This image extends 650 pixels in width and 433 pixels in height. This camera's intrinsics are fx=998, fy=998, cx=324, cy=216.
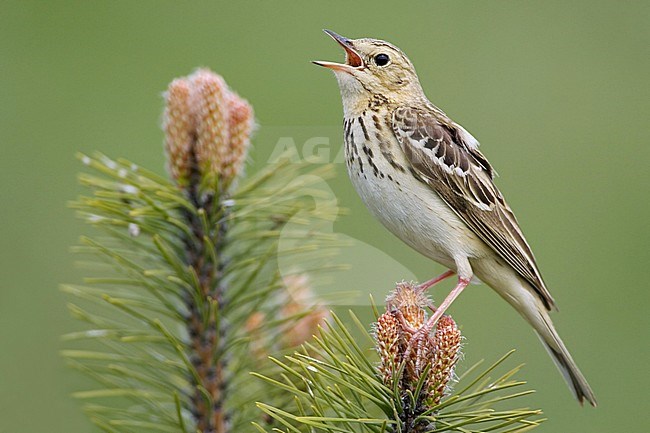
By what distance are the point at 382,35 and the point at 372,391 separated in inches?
249

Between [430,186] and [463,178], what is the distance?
0.23m

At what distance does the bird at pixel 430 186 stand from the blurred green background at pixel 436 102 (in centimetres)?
180

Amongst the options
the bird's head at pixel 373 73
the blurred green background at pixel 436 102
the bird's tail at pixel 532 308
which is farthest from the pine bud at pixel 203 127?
the blurred green background at pixel 436 102

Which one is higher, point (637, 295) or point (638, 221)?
point (638, 221)

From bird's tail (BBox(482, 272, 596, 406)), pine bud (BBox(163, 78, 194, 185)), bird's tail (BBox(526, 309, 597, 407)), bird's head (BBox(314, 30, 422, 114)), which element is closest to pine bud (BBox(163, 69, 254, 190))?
pine bud (BBox(163, 78, 194, 185))

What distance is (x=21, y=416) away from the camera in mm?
5535

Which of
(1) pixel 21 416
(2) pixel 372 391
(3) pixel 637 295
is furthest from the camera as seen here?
(3) pixel 637 295

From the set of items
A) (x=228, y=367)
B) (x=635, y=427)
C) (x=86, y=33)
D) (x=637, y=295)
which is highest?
(x=86, y=33)

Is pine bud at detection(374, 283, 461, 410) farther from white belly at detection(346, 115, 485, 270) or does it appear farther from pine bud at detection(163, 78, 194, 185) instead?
white belly at detection(346, 115, 485, 270)

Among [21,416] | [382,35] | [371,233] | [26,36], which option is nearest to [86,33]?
[26,36]

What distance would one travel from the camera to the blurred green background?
684cm

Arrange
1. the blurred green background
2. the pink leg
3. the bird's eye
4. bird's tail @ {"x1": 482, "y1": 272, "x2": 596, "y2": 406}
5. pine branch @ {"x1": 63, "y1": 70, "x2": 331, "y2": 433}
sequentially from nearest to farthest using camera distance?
the pink leg → pine branch @ {"x1": 63, "y1": 70, "x2": 331, "y2": 433} → bird's tail @ {"x1": 482, "y1": 272, "x2": 596, "y2": 406} → the bird's eye → the blurred green background

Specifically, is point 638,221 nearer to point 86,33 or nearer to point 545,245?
point 545,245

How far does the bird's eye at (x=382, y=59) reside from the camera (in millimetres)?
4875
